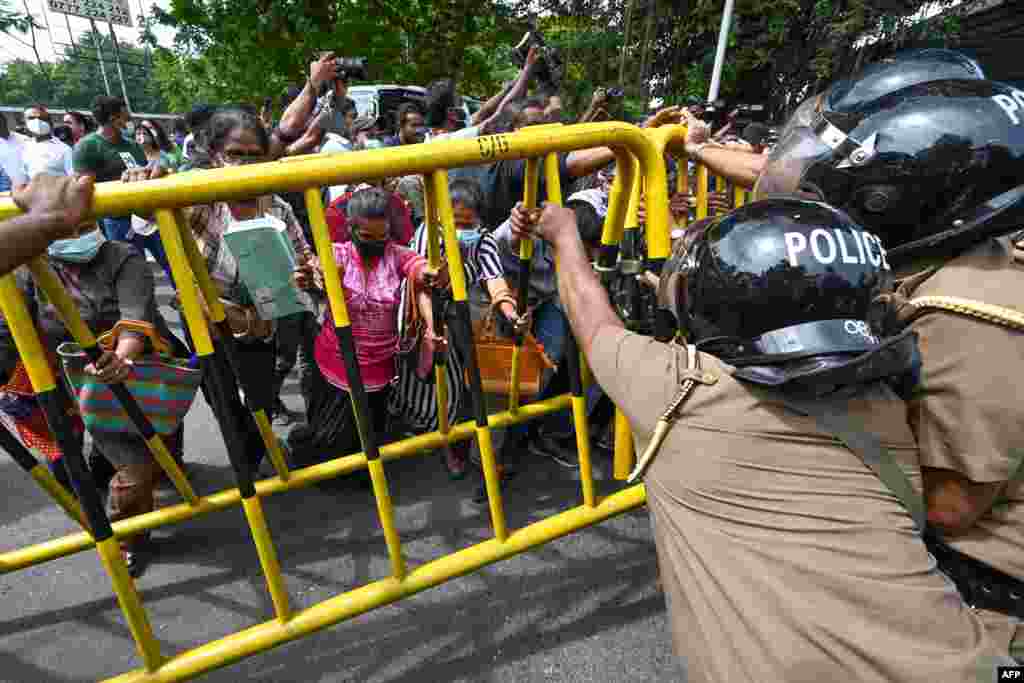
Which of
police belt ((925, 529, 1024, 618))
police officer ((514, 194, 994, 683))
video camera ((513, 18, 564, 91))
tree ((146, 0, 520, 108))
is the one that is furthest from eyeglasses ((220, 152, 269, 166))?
tree ((146, 0, 520, 108))

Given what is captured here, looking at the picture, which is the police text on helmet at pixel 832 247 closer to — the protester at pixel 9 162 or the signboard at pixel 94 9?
the protester at pixel 9 162

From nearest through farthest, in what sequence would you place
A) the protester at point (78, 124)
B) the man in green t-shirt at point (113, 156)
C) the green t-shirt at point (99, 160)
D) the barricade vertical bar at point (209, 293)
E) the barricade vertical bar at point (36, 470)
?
the barricade vertical bar at point (209, 293) → the barricade vertical bar at point (36, 470) → the green t-shirt at point (99, 160) → the man in green t-shirt at point (113, 156) → the protester at point (78, 124)

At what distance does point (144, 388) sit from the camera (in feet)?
6.15

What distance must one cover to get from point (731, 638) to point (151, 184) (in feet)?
4.94

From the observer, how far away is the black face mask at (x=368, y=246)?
2.42m

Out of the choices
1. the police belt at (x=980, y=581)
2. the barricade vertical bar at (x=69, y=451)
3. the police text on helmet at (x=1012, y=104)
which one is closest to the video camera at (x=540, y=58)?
the police text on helmet at (x=1012, y=104)

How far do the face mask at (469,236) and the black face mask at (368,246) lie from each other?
388 millimetres

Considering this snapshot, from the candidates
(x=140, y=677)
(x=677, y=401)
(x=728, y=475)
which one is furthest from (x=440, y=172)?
(x=140, y=677)

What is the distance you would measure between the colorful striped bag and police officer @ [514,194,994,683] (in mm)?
1689

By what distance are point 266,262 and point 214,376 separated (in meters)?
0.44

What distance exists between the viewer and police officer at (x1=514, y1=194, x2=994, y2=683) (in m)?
0.89

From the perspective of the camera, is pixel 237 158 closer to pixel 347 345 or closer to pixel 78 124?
pixel 347 345

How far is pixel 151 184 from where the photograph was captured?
3.88 feet

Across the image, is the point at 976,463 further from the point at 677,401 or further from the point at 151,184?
the point at 151,184
